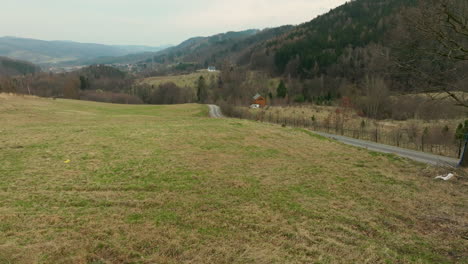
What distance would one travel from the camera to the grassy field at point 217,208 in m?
5.94

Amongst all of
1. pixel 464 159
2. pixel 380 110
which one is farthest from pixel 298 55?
pixel 464 159

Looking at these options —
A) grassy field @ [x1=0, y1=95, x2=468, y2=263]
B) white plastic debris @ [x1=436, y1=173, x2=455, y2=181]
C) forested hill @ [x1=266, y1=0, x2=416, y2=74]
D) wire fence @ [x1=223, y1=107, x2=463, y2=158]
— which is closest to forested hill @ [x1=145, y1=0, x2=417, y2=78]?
forested hill @ [x1=266, y1=0, x2=416, y2=74]

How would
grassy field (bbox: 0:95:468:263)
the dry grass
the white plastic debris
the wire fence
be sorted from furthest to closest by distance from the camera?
the dry grass
the wire fence
the white plastic debris
grassy field (bbox: 0:95:468:263)

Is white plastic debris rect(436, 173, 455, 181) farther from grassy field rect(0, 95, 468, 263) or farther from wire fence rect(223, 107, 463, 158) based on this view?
wire fence rect(223, 107, 463, 158)

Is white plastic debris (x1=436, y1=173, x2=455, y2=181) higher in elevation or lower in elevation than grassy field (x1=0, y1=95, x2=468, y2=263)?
lower

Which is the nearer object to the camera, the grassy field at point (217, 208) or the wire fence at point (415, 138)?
the grassy field at point (217, 208)

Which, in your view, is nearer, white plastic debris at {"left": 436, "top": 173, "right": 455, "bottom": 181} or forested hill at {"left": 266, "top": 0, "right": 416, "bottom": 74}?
white plastic debris at {"left": 436, "top": 173, "right": 455, "bottom": 181}

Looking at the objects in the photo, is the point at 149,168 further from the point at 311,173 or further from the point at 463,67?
the point at 463,67

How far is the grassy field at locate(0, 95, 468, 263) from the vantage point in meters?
5.94

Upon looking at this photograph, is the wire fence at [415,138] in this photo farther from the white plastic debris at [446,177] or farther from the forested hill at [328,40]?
the forested hill at [328,40]

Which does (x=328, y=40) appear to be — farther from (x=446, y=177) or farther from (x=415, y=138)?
(x=446, y=177)

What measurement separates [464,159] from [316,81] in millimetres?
85102

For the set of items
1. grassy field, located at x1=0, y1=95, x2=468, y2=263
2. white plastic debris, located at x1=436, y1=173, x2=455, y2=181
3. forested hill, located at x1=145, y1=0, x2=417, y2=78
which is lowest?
white plastic debris, located at x1=436, y1=173, x2=455, y2=181

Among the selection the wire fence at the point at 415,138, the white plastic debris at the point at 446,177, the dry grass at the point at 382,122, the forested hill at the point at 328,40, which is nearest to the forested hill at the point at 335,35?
the forested hill at the point at 328,40
